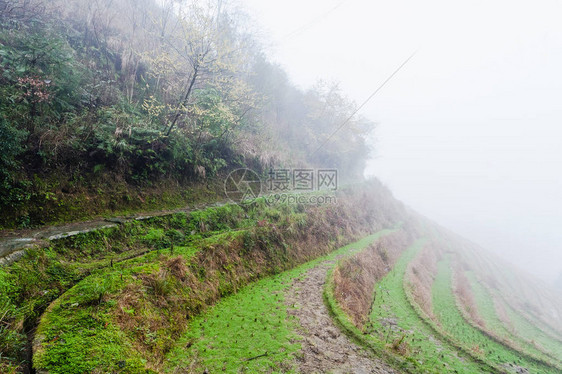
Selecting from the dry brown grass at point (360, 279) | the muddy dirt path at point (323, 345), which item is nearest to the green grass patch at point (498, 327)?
the dry brown grass at point (360, 279)

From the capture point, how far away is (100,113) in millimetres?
8539

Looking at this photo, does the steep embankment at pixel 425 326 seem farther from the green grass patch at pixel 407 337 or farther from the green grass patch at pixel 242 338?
the green grass patch at pixel 242 338

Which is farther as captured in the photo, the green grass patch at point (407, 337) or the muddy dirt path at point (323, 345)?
the green grass patch at point (407, 337)

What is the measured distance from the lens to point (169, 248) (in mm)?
7387

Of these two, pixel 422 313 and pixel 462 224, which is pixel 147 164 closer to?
pixel 422 313

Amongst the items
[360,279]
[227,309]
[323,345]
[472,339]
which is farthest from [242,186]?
[472,339]

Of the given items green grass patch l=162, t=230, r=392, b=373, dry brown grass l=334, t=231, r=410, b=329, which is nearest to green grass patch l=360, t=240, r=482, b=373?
dry brown grass l=334, t=231, r=410, b=329

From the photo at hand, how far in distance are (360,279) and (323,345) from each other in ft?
20.5

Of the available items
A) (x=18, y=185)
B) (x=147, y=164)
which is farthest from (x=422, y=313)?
(x=18, y=185)

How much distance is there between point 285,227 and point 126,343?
26.8 ft

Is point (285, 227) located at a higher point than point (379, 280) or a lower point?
higher

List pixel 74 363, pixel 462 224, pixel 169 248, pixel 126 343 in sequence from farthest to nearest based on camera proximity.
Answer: pixel 462 224 → pixel 169 248 → pixel 126 343 → pixel 74 363

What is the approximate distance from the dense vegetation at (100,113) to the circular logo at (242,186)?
26.5 inches

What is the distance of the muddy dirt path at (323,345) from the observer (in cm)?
514
